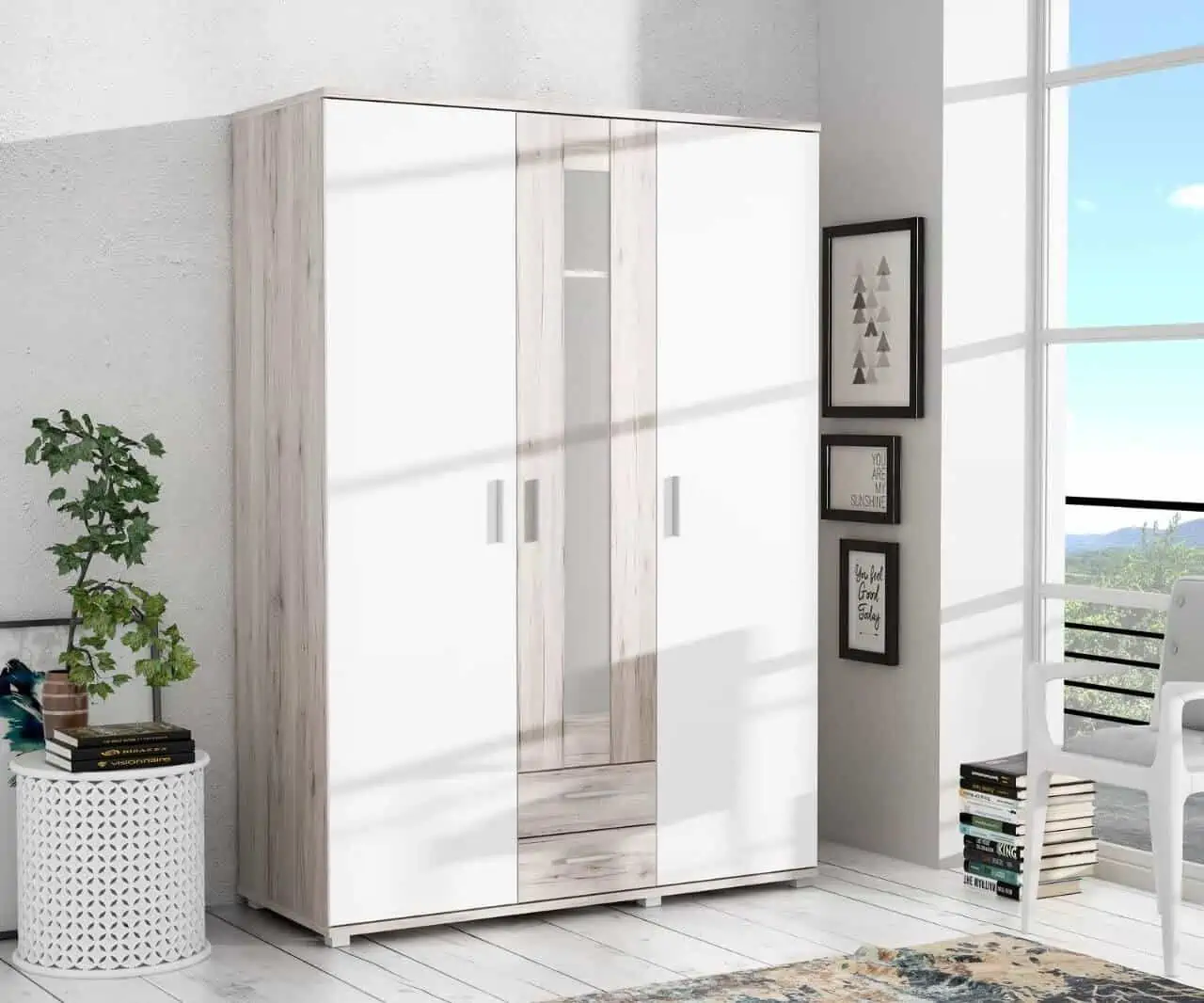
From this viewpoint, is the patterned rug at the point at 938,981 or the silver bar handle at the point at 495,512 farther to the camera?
the silver bar handle at the point at 495,512

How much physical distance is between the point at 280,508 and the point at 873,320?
5.86 feet

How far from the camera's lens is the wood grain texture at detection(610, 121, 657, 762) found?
433 cm

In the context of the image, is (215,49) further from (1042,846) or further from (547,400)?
(1042,846)

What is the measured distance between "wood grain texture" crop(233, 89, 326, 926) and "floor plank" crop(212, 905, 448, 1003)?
0.20 ft

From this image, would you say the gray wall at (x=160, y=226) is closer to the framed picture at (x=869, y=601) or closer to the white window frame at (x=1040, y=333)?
the white window frame at (x=1040, y=333)

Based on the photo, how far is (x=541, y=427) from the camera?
4.25 metres

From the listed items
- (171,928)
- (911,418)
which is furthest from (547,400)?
(171,928)

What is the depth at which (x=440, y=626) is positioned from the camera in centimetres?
414

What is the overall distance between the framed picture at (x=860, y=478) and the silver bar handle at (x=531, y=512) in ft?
3.88

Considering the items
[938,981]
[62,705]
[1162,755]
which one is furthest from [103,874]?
[1162,755]

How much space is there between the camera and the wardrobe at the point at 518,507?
13.3ft

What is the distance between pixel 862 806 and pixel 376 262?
2196 millimetres

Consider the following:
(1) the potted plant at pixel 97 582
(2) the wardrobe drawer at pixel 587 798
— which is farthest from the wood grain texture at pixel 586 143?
(2) the wardrobe drawer at pixel 587 798

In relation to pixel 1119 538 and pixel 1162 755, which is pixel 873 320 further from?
pixel 1162 755
